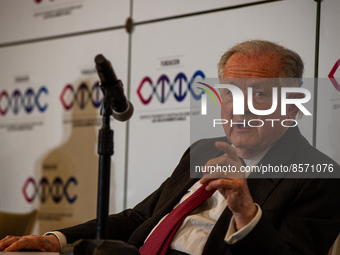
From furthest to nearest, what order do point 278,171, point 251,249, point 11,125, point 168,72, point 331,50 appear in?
point 11,125
point 168,72
point 331,50
point 278,171
point 251,249

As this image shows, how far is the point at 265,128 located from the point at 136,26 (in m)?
1.72

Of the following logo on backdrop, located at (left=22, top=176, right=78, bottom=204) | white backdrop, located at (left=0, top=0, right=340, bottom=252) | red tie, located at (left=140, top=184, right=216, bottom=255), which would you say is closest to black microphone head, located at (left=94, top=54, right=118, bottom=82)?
red tie, located at (left=140, top=184, right=216, bottom=255)

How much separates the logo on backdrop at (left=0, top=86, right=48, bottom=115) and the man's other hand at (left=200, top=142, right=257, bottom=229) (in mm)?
2692

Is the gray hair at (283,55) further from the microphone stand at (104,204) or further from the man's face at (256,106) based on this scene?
the microphone stand at (104,204)

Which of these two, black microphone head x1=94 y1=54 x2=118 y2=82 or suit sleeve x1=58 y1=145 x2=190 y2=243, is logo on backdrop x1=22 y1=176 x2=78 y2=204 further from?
black microphone head x1=94 y1=54 x2=118 y2=82

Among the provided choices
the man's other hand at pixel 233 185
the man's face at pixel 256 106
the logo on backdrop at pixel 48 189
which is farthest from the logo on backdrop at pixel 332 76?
the logo on backdrop at pixel 48 189

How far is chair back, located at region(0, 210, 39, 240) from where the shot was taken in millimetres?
2734

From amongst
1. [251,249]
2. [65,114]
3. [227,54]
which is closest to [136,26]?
[65,114]

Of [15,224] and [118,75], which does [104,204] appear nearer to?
[15,224]

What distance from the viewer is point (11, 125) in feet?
12.3

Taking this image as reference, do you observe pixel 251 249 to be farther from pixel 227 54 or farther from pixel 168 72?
pixel 168 72

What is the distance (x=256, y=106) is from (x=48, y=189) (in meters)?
2.25

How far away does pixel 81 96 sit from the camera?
3.41m

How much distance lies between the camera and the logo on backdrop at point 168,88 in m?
2.88
